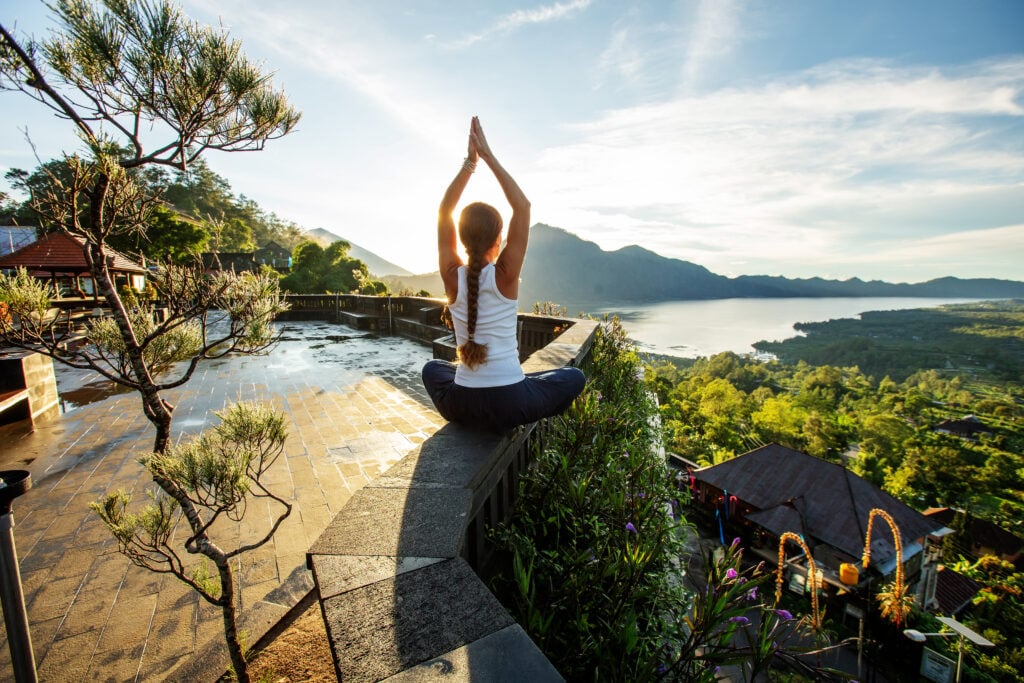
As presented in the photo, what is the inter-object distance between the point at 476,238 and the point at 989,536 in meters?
41.7

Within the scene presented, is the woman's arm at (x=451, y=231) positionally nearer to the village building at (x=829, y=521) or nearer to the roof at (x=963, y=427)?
the village building at (x=829, y=521)

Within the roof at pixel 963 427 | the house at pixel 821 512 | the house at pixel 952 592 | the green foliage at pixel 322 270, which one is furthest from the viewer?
the roof at pixel 963 427

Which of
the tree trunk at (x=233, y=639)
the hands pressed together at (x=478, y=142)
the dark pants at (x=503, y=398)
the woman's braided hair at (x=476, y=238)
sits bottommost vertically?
the tree trunk at (x=233, y=639)

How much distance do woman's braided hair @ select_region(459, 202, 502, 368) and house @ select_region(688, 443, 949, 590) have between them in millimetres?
17268

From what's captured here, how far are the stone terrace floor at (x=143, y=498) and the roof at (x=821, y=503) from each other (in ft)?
52.8

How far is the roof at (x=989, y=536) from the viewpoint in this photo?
1019 inches

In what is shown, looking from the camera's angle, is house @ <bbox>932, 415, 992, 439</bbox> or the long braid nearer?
the long braid

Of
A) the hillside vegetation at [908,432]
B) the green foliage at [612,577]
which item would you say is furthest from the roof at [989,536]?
the green foliage at [612,577]

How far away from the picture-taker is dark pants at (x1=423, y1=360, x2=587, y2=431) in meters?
2.07

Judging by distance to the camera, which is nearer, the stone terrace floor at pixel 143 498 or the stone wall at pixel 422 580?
the stone wall at pixel 422 580

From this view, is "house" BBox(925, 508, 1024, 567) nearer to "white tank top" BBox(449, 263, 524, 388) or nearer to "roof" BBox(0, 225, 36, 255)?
"white tank top" BBox(449, 263, 524, 388)

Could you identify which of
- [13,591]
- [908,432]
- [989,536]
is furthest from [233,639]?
[908,432]

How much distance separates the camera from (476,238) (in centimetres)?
199

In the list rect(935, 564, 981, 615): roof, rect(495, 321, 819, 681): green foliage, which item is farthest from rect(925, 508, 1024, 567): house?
rect(495, 321, 819, 681): green foliage
